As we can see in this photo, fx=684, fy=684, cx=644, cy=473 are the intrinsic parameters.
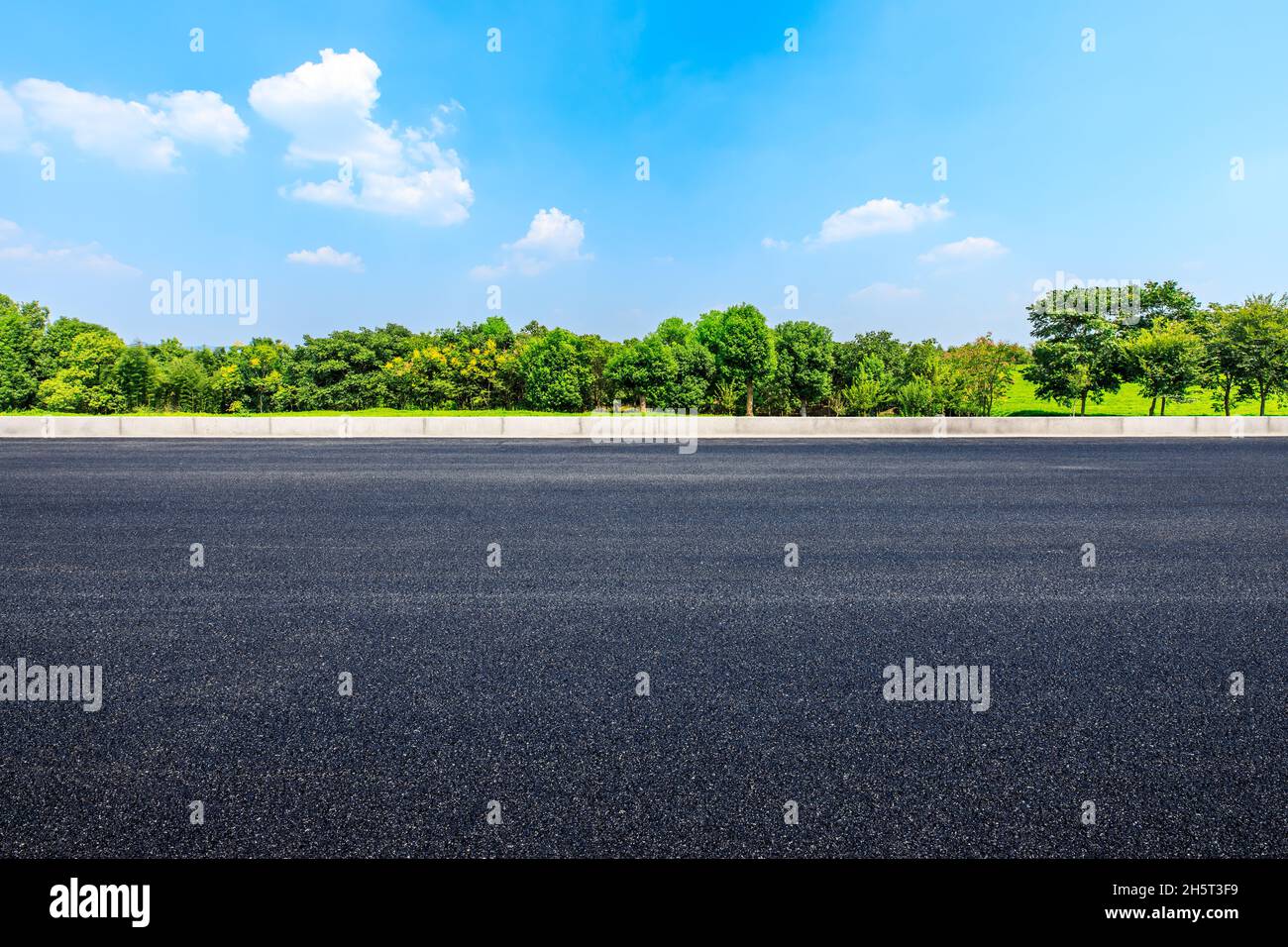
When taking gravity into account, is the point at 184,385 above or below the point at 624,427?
above

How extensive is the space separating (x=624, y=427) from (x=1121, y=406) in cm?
5403

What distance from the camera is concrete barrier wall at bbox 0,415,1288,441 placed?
23.0 meters

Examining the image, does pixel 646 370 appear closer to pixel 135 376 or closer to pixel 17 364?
pixel 135 376

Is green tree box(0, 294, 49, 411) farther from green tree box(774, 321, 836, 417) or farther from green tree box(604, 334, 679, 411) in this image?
green tree box(774, 321, 836, 417)

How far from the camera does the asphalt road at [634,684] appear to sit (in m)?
2.62

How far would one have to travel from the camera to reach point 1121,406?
190 ft

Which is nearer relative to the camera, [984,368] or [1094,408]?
[984,368]

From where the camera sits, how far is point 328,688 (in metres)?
3.84

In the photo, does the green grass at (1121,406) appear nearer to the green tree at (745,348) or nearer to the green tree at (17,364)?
the green tree at (745,348)

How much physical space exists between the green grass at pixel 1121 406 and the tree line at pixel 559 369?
2558 millimetres

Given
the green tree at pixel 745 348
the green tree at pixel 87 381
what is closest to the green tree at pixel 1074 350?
the green tree at pixel 745 348

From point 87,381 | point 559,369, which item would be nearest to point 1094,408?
point 559,369
